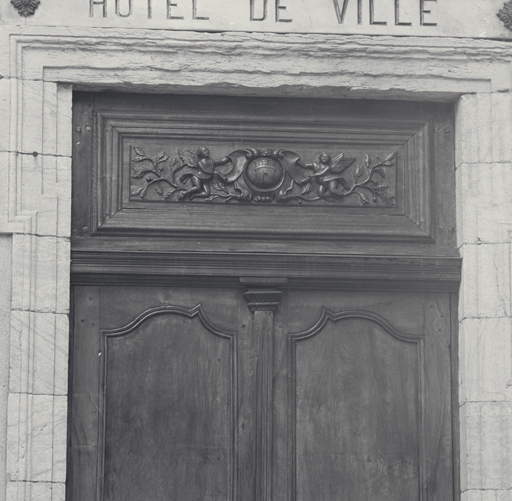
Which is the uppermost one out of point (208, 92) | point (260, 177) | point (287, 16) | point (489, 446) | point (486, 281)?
point (287, 16)

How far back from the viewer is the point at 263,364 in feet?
22.2

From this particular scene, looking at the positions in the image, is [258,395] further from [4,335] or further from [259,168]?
[4,335]

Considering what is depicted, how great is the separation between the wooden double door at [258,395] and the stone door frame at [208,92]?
0.19 metres

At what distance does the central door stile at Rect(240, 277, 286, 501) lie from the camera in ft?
21.9

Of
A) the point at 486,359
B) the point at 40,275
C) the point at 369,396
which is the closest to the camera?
the point at 40,275

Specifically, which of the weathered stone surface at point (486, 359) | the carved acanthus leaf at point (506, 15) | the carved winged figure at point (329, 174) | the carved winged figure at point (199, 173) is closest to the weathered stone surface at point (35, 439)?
the carved winged figure at point (199, 173)

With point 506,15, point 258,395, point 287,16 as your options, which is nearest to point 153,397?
point 258,395

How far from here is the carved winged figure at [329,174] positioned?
22.8 feet

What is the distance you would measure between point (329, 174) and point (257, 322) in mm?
871

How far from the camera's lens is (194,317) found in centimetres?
680

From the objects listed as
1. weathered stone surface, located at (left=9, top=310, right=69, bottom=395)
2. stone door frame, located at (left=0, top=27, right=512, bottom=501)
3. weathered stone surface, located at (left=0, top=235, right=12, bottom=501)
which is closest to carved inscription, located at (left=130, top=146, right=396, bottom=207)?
stone door frame, located at (left=0, top=27, right=512, bottom=501)

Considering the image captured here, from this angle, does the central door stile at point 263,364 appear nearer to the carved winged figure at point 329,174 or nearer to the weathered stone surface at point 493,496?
the carved winged figure at point 329,174

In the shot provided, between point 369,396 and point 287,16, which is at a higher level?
point 287,16

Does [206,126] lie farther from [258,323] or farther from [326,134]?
[258,323]
